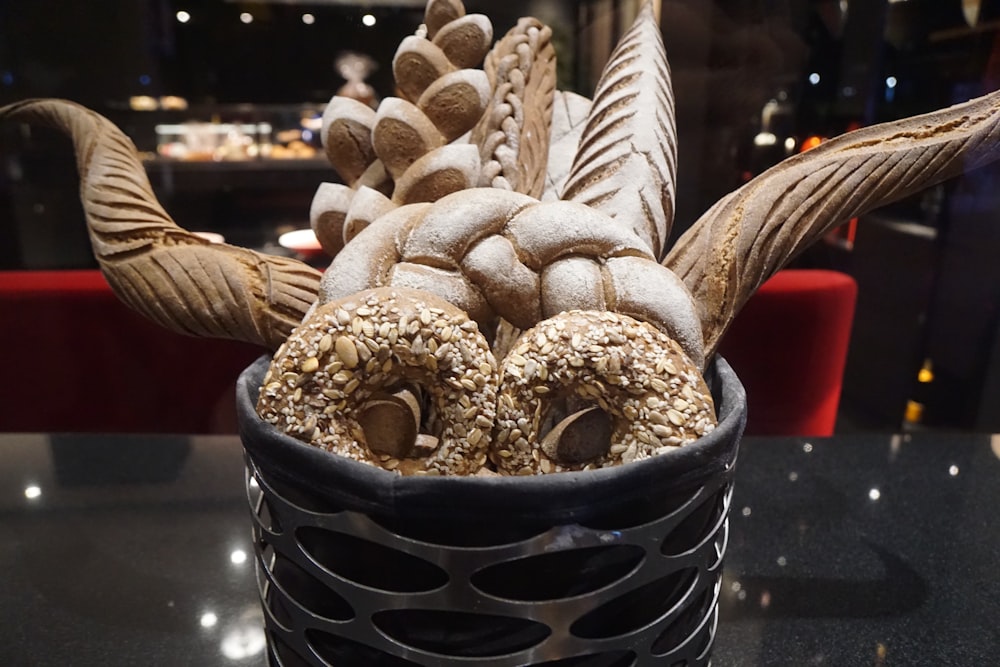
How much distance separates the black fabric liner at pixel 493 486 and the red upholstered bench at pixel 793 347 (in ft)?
2.81

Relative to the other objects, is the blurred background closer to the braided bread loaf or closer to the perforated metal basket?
the braided bread loaf

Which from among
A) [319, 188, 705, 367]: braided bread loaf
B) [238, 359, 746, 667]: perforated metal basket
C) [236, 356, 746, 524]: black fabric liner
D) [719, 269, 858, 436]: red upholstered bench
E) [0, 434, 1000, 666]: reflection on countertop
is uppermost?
[319, 188, 705, 367]: braided bread loaf

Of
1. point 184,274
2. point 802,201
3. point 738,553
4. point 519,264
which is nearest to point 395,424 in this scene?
point 519,264

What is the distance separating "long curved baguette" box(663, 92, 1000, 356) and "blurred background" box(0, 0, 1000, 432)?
20.4 inches

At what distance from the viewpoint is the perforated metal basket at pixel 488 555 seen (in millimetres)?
346

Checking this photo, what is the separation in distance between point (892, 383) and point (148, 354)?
5.06 ft

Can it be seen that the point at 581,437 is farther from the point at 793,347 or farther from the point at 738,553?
the point at 793,347

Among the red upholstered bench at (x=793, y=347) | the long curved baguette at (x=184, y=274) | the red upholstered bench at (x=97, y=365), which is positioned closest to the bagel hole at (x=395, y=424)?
the long curved baguette at (x=184, y=274)

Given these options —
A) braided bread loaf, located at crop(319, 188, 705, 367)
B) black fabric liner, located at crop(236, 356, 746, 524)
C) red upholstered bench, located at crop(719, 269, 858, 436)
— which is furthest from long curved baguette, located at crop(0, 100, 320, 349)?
red upholstered bench, located at crop(719, 269, 858, 436)

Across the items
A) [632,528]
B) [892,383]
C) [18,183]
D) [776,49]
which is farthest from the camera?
[892,383]

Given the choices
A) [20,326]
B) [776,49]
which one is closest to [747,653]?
[776,49]

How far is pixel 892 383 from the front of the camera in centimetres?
150

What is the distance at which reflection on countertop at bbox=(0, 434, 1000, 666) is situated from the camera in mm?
696

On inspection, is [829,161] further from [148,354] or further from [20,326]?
[20,326]
